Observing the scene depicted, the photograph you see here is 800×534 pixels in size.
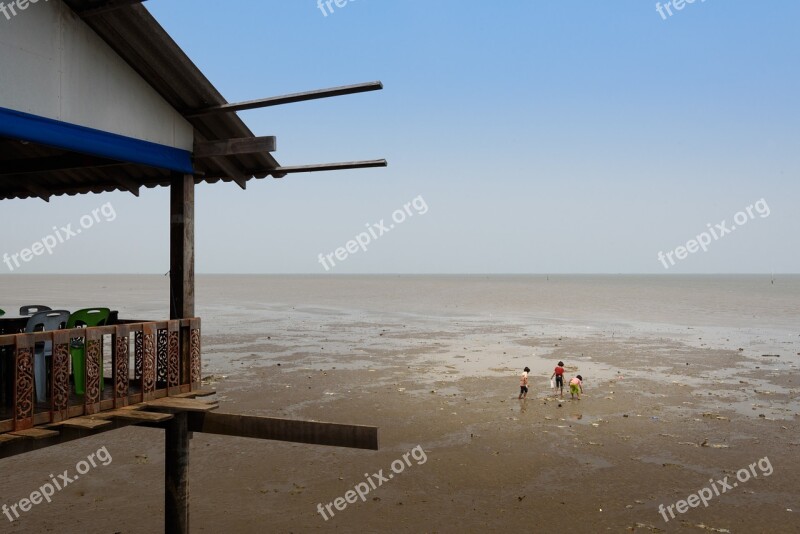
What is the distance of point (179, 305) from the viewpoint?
30.0 feet

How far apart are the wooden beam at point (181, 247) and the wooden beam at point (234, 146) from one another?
48cm

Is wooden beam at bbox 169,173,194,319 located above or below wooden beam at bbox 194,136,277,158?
below

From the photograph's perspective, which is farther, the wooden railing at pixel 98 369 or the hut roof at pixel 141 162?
the hut roof at pixel 141 162

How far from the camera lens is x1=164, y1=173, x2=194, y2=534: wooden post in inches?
352

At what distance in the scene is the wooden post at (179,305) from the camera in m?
8.95

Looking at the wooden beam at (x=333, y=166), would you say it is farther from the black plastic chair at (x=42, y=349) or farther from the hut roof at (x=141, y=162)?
the black plastic chair at (x=42, y=349)

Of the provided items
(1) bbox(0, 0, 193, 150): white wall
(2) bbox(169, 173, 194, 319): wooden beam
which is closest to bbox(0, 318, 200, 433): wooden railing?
(2) bbox(169, 173, 194, 319): wooden beam

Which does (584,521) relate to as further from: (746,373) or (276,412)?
(746,373)

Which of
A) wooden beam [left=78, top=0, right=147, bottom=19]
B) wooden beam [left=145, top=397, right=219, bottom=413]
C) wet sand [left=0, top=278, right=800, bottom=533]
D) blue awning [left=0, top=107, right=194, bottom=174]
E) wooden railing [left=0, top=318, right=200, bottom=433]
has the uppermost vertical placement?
wooden beam [left=78, top=0, right=147, bottom=19]

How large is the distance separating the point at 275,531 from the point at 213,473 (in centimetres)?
335

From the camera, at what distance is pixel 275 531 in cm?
1064

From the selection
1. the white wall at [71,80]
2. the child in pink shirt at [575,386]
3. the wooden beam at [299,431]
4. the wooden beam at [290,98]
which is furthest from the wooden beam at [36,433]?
the child in pink shirt at [575,386]

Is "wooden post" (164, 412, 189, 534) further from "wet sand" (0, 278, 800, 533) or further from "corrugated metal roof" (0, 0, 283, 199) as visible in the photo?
"corrugated metal roof" (0, 0, 283, 199)

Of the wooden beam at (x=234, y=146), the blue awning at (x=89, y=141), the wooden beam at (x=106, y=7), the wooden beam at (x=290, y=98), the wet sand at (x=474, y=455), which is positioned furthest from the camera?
the wet sand at (x=474, y=455)
